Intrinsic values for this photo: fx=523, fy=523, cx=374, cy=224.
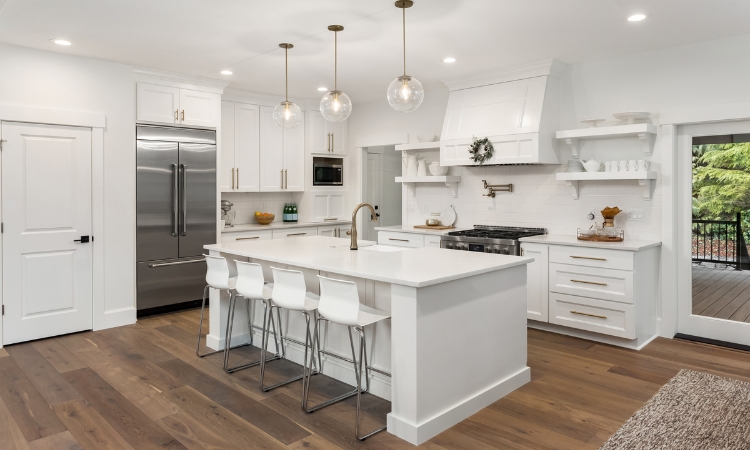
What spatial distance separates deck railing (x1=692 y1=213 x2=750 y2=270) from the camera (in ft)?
14.7

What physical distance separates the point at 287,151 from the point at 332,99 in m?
3.30

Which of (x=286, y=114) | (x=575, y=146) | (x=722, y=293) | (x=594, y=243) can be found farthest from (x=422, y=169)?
(x=722, y=293)

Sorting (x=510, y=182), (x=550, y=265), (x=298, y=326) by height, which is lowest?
(x=298, y=326)

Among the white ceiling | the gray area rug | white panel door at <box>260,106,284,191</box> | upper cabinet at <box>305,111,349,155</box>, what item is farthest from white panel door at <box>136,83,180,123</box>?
the gray area rug

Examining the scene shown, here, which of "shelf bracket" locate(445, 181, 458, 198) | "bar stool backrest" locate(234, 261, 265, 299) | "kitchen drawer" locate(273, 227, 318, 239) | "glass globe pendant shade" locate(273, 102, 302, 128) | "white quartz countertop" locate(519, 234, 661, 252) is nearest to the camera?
"bar stool backrest" locate(234, 261, 265, 299)

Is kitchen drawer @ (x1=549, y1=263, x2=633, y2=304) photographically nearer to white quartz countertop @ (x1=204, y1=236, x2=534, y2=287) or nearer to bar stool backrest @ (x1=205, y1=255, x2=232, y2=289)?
white quartz countertop @ (x1=204, y1=236, x2=534, y2=287)

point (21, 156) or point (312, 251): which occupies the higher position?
point (21, 156)

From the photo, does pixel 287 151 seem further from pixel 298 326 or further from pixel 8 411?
pixel 8 411

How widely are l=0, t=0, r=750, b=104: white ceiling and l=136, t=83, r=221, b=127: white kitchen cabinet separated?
36 centimetres

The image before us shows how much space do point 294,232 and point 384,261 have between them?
3.52m

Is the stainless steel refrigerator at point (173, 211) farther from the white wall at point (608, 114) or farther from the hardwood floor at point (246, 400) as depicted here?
the white wall at point (608, 114)

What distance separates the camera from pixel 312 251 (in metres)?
3.96

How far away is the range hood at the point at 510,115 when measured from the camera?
16.4ft

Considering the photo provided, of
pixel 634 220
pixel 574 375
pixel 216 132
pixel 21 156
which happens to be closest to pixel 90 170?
pixel 21 156
